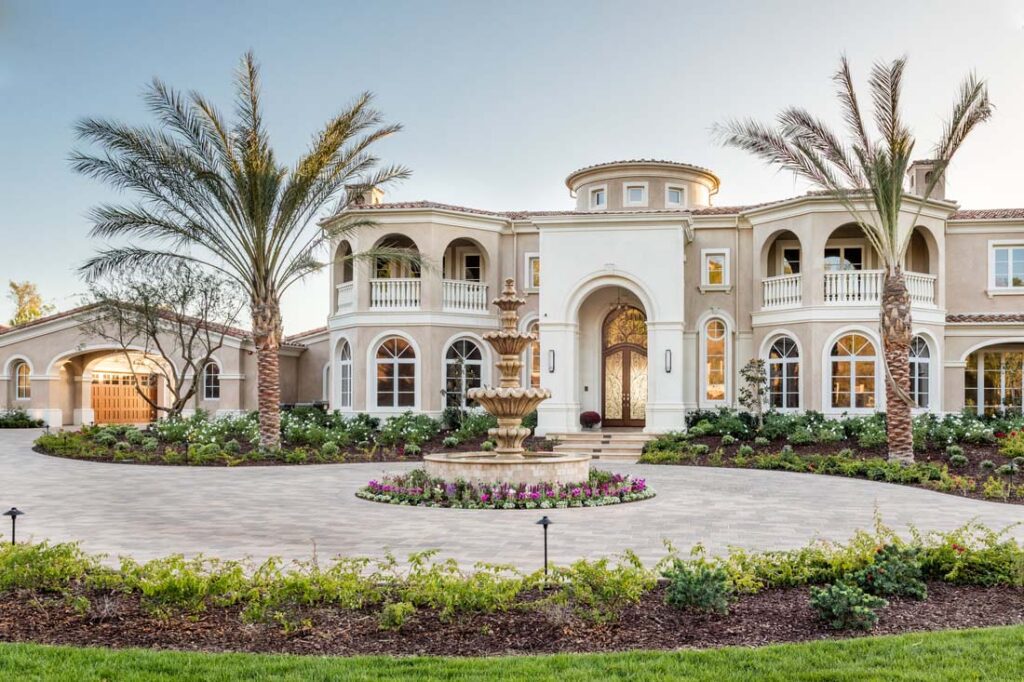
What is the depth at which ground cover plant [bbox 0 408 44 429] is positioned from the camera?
28984mm

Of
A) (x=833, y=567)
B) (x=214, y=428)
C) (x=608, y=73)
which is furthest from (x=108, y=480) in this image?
(x=833, y=567)

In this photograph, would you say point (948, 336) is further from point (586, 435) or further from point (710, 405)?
point (586, 435)

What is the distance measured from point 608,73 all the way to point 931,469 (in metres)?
9.16

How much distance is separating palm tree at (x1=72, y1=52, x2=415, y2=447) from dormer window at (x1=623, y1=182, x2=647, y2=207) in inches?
353

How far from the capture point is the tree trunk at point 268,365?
756 inches

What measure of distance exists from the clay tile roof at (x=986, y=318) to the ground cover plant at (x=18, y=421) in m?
29.3

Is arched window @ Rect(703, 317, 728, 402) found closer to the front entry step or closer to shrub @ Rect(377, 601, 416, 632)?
the front entry step

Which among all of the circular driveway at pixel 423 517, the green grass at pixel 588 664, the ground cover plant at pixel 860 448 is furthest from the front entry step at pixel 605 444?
the green grass at pixel 588 664

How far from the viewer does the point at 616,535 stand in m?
9.48

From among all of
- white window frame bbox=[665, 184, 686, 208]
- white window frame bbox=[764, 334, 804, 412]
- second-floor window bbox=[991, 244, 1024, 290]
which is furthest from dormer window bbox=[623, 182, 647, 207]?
second-floor window bbox=[991, 244, 1024, 290]

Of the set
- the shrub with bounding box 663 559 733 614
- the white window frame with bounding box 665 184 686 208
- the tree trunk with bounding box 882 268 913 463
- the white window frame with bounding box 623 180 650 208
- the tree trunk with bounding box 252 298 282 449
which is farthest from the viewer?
the white window frame with bounding box 665 184 686 208

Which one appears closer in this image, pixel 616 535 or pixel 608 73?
pixel 616 535

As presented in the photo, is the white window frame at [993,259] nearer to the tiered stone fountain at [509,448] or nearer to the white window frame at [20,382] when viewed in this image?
the tiered stone fountain at [509,448]

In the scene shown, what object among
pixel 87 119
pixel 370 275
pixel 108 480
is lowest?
pixel 108 480
